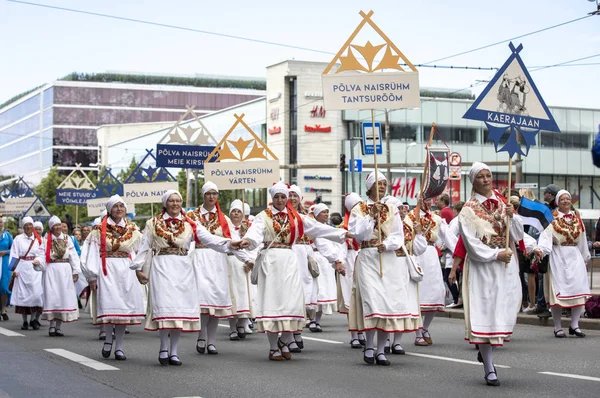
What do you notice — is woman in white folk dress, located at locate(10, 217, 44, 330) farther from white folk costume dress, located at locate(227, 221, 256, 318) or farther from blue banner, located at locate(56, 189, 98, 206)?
blue banner, located at locate(56, 189, 98, 206)

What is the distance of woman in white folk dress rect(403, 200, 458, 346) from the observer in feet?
46.9

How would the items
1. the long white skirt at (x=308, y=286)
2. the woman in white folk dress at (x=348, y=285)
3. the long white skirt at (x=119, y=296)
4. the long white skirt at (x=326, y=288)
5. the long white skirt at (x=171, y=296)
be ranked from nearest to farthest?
the long white skirt at (x=171, y=296) → the long white skirt at (x=119, y=296) → the woman in white folk dress at (x=348, y=285) → the long white skirt at (x=308, y=286) → the long white skirt at (x=326, y=288)

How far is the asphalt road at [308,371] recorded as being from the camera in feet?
30.5

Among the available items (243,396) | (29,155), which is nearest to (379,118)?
(243,396)

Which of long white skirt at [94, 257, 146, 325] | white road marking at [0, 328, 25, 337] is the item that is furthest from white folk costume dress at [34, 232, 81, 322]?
long white skirt at [94, 257, 146, 325]

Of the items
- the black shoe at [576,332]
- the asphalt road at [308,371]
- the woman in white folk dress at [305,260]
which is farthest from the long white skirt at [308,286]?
the black shoe at [576,332]

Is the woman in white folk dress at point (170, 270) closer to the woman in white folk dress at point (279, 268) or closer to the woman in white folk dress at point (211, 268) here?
the woman in white folk dress at point (279, 268)

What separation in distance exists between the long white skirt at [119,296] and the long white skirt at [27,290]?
6419 millimetres

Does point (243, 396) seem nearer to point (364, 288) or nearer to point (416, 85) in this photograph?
point (364, 288)

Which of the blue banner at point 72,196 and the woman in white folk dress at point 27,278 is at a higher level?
the blue banner at point 72,196

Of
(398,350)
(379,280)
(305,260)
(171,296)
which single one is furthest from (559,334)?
(171,296)

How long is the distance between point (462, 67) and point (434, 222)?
23570mm

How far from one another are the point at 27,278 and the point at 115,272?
292 inches

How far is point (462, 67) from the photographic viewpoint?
37.4 metres
